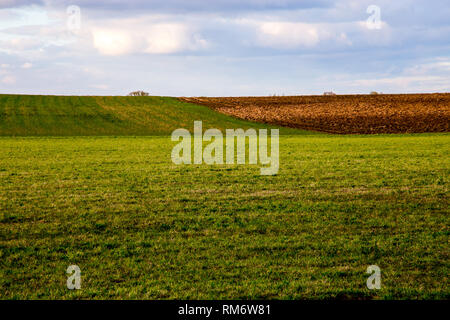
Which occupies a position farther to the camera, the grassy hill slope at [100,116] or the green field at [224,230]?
the grassy hill slope at [100,116]

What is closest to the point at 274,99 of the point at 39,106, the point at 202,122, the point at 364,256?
the point at 202,122

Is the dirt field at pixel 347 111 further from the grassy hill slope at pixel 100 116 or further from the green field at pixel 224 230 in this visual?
the green field at pixel 224 230

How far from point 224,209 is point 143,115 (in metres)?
50.3

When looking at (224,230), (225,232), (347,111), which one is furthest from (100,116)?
(225,232)

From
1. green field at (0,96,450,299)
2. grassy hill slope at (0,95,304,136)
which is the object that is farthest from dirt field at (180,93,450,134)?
green field at (0,96,450,299)

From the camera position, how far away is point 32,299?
6.60 meters

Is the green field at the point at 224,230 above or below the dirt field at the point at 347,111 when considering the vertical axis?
below

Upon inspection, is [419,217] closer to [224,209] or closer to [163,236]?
[224,209]

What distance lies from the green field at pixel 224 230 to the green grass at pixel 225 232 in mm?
32

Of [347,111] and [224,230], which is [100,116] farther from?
[224,230]

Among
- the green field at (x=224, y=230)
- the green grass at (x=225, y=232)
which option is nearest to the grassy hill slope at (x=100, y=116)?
the green field at (x=224, y=230)

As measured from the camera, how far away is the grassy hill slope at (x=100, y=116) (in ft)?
161

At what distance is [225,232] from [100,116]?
52105mm

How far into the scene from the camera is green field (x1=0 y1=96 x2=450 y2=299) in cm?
709
